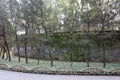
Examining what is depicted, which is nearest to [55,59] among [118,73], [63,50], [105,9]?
[63,50]

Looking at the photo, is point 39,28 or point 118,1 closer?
point 118,1

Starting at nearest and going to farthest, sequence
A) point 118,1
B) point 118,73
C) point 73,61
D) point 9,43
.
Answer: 1. point 118,73
2. point 118,1
3. point 73,61
4. point 9,43

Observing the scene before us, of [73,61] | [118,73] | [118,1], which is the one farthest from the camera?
[73,61]

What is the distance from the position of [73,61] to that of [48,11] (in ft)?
10.6

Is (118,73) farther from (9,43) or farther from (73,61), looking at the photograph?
(9,43)

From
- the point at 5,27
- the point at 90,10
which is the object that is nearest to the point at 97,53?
the point at 90,10

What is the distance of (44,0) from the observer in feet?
42.3

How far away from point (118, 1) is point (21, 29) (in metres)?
5.48

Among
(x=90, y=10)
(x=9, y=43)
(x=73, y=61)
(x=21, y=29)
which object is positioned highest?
(x=90, y=10)

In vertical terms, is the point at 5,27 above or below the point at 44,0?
below

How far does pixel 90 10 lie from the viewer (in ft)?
39.3

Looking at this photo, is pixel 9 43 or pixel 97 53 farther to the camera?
pixel 9 43

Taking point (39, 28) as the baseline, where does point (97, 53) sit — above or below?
below

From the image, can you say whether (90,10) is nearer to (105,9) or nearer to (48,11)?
(105,9)
